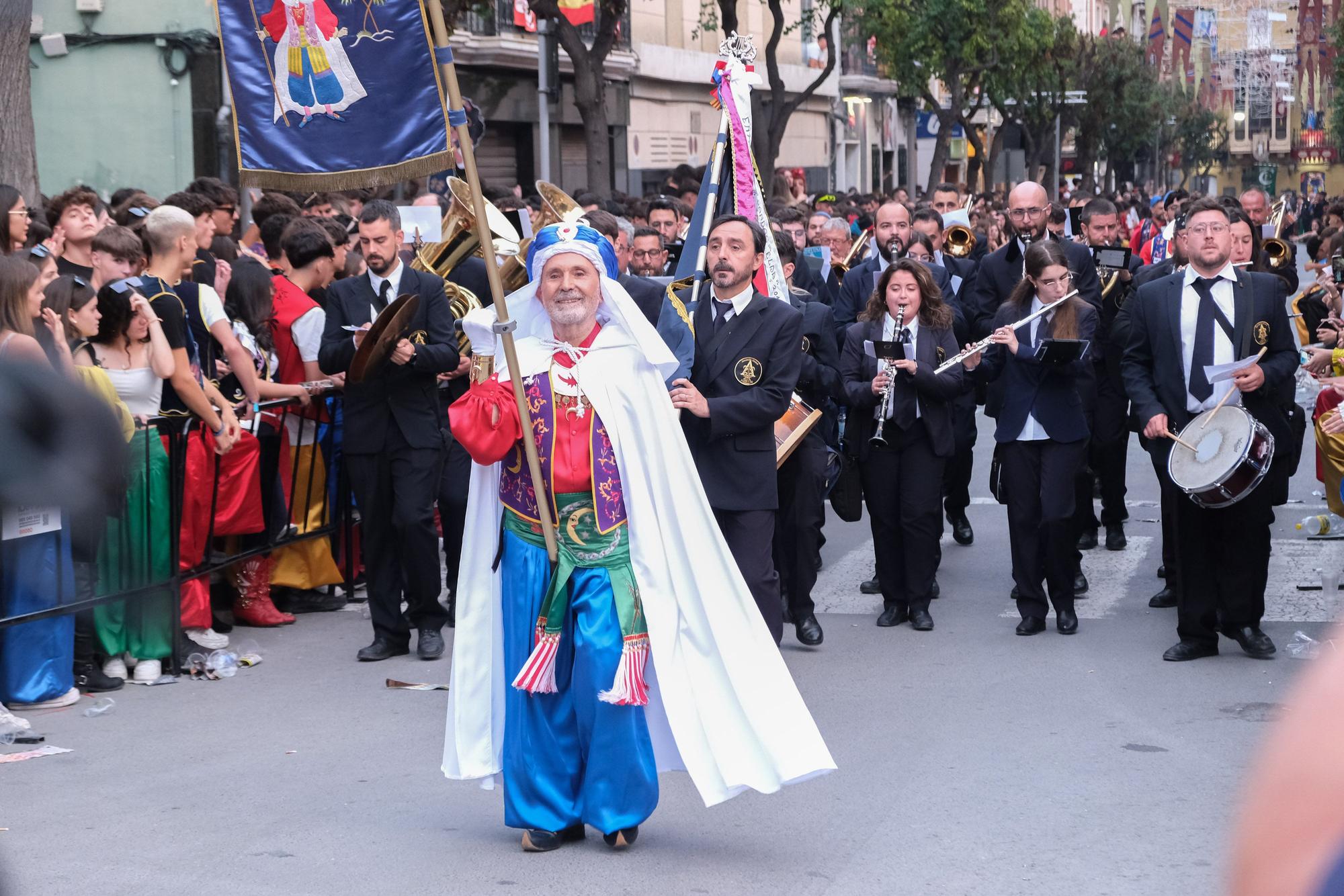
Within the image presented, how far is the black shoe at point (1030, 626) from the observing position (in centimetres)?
866

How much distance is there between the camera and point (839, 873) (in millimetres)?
5324

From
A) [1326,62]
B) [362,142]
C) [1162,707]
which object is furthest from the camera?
[1326,62]

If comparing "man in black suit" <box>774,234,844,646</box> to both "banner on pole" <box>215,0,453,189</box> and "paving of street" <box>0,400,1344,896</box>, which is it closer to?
"paving of street" <box>0,400,1344,896</box>

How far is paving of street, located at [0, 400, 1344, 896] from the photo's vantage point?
5.35m

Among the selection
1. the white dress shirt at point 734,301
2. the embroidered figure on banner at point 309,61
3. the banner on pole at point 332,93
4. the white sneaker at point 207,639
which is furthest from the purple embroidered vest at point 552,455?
the white sneaker at point 207,639

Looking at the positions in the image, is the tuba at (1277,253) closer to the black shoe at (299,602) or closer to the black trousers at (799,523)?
the black trousers at (799,523)

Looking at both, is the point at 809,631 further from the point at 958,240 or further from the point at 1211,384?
the point at 958,240

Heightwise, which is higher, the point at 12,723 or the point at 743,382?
the point at 743,382

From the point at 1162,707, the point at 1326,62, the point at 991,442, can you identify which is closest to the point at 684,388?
the point at 1162,707

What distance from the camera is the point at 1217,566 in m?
8.02

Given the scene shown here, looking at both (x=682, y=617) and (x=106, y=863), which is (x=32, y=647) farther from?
(x=682, y=617)

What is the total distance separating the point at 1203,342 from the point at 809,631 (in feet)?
7.37

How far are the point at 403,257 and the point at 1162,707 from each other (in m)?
5.02

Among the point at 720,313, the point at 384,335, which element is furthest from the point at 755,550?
the point at 384,335
